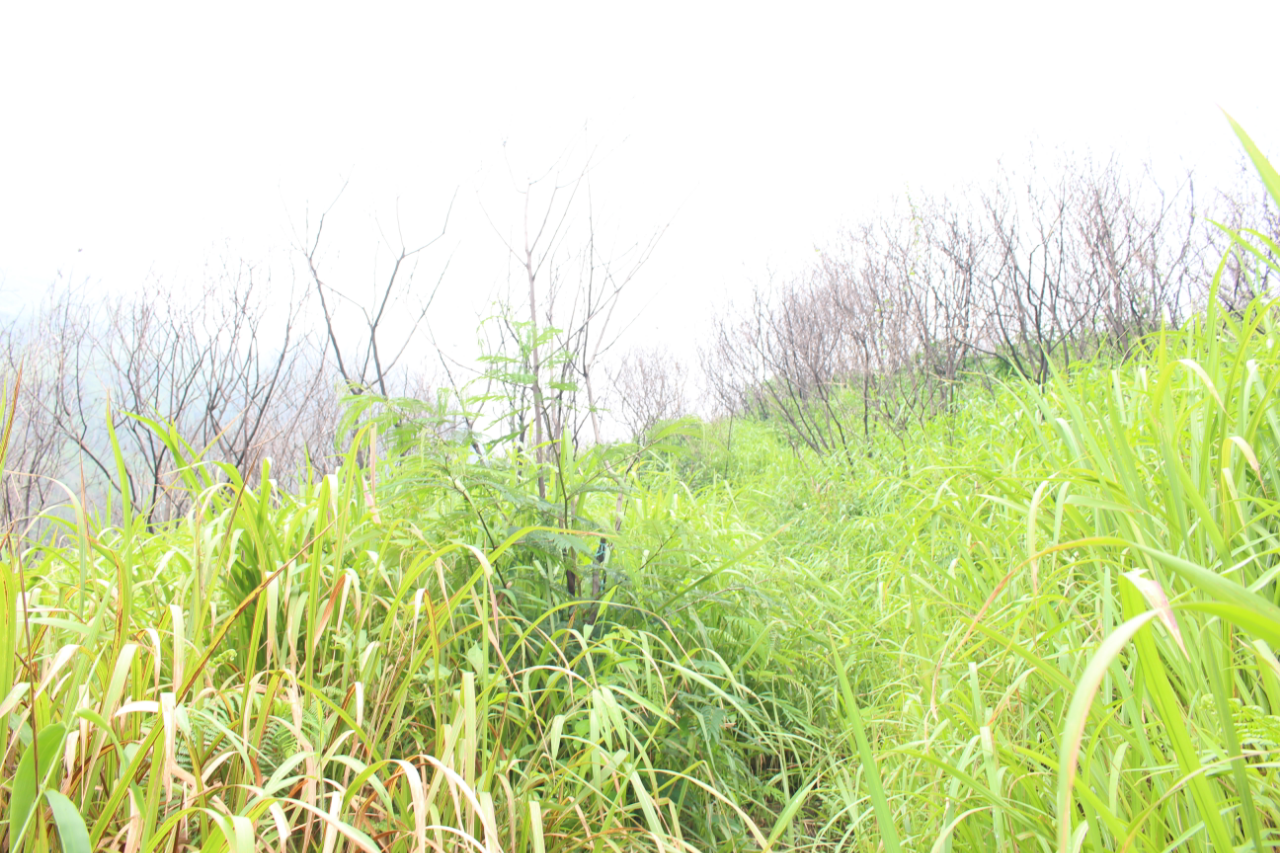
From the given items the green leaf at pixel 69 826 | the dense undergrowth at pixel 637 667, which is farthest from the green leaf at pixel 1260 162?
the green leaf at pixel 69 826

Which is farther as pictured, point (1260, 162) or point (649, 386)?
point (649, 386)

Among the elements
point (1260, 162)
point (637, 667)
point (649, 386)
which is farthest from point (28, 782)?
point (649, 386)

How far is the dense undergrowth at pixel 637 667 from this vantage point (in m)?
0.96

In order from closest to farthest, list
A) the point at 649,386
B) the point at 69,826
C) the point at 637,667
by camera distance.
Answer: the point at 69,826, the point at 637,667, the point at 649,386

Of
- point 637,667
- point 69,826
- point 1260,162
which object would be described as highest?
point 1260,162

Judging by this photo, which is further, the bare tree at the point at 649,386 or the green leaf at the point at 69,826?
the bare tree at the point at 649,386

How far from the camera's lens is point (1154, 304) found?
5.18 m

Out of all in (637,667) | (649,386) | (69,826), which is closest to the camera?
(69,826)

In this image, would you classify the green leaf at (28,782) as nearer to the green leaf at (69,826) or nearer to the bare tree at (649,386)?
A: the green leaf at (69,826)

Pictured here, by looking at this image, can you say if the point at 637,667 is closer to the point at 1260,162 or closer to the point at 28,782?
the point at 28,782

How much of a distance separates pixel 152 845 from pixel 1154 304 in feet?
21.3

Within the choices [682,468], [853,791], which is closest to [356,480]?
[853,791]

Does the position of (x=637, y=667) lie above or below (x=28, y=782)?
below

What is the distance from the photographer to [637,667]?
1.80 m
